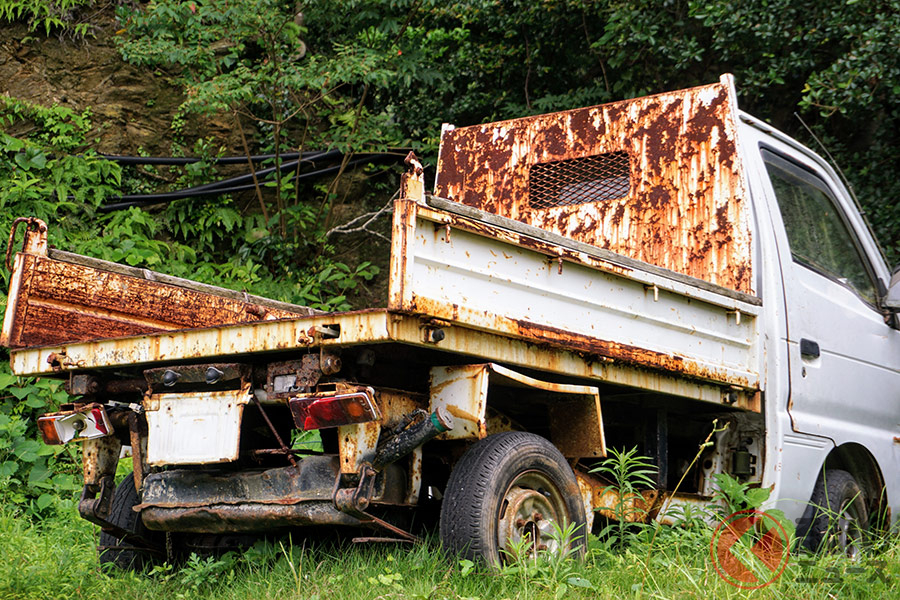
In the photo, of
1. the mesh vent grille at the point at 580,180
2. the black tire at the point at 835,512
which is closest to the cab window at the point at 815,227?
the mesh vent grille at the point at 580,180

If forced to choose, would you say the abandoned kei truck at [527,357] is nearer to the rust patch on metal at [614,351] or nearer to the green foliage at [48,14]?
the rust patch on metal at [614,351]

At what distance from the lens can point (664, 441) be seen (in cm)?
438

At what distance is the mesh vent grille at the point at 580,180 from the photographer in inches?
205

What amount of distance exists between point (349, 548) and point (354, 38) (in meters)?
6.95

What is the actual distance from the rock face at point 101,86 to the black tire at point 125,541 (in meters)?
6.13

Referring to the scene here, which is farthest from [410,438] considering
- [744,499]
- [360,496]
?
[744,499]

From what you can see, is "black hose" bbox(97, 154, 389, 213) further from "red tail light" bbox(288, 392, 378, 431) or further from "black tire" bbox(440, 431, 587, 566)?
"black tire" bbox(440, 431, 587, 566)

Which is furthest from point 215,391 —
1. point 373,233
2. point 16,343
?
point 373,233

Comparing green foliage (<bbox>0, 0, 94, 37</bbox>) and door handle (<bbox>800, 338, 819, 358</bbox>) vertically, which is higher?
green foliage (<bbox>0, 0, 94, 37</bbox>)

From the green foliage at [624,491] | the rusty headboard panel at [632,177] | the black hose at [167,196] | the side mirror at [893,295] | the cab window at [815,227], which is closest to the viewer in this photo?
the green foliage at [624,491]

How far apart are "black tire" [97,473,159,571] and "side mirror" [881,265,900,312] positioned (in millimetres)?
3900

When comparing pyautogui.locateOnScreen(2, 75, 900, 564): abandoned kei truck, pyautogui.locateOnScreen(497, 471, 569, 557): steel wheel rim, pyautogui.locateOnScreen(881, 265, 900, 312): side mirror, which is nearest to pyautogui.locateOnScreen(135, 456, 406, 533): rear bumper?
pyautogui.locateOnScreen(2, 75, 900, 564): abandoned kei truck

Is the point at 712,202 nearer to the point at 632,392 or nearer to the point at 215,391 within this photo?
the point at 632,392

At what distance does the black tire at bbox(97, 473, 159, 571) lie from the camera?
152 inches
